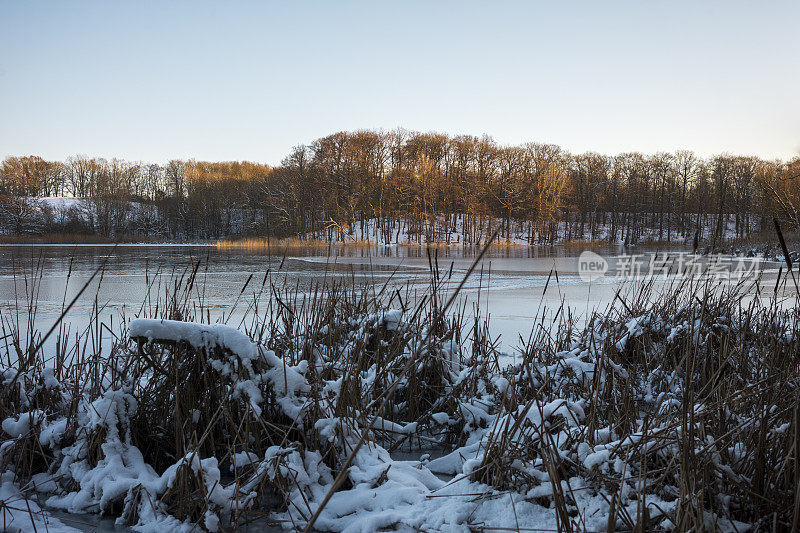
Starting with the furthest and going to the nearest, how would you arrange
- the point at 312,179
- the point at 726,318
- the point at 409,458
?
the point at 312,179, the point at 726,318, the point at 409,458

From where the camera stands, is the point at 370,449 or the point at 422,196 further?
the point at 422,196

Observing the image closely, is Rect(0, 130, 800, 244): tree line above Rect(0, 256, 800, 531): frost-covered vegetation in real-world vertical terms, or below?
above

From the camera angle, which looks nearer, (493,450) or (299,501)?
(493,450)

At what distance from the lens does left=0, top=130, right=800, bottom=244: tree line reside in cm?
4147

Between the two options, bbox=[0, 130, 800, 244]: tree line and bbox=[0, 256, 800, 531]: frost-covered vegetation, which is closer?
bbox=[0, 256, 800, 531]: frost-covered vegetation

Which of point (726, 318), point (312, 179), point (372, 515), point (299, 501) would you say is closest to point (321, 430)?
point (299, 501)

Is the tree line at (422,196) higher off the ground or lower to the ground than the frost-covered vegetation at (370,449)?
higher

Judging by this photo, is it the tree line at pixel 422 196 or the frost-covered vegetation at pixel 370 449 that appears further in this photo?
the tree line at pixel 422 196

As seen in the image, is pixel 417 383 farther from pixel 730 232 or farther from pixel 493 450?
pixel 730 232

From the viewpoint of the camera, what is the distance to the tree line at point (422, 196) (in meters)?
41.5

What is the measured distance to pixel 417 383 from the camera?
3.41 m

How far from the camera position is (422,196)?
1673 inches

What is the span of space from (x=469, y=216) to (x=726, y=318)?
3946cm

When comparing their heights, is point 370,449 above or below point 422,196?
below
